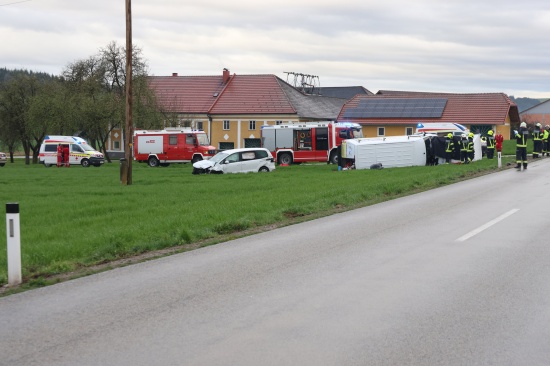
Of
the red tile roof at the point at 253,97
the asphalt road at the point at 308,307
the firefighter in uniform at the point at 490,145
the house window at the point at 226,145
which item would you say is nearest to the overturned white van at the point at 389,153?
the firefighter in uniform at the point at 490,145

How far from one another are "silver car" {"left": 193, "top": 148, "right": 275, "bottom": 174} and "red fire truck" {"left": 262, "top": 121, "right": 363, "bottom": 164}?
360 inches

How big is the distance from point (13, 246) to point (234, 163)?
31.9 metres

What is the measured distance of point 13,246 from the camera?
946 cm

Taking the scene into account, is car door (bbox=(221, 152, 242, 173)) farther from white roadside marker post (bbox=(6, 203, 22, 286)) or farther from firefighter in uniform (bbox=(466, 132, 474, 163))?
white roadside marker post (bbox=(6, 203, 22, 286))

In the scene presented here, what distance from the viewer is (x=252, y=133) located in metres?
88.5

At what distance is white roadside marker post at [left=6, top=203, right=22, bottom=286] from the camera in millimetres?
9375

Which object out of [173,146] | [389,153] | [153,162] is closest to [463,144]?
[389,153]

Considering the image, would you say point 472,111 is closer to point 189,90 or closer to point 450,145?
point 189,90

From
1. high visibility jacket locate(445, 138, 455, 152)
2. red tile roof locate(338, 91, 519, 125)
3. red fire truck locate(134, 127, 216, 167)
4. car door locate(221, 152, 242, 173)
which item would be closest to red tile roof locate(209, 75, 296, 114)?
red tile roof locate(338, 91, 519, 125)

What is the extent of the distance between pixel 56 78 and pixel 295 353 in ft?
255

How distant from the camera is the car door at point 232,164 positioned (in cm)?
4128

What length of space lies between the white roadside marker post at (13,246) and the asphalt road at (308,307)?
0.65 meters

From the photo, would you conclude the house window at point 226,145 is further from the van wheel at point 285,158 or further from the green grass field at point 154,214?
the green grass field at point 154,214

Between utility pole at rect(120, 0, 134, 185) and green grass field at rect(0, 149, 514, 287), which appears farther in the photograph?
utility pole at rect(120, 0, 134, 185)
